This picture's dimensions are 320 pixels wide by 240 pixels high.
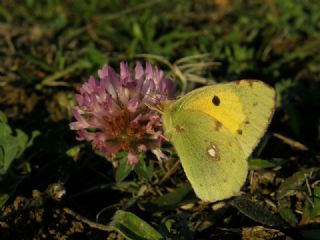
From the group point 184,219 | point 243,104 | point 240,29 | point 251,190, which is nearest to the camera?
point 243,104

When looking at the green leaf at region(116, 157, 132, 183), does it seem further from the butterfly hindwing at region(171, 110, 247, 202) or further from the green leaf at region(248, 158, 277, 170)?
the green leaf at region(248, 158, 277, 170)

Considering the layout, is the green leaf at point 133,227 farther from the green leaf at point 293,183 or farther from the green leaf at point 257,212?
the green leaf at point 293,183

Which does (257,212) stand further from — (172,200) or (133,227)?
(133,227)

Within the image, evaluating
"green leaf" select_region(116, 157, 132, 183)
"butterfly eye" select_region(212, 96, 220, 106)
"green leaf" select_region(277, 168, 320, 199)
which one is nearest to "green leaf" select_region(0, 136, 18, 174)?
"green leaf" select_region(116, 157, 132, 183)

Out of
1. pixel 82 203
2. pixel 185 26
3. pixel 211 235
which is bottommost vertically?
pixel 211 235

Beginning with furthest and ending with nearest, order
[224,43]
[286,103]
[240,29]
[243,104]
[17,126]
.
Answer: [240,29] → [224,43] → [286,103] → [17,126] → [243,104]

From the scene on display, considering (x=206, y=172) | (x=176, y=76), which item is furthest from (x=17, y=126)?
(x=206, y=172)

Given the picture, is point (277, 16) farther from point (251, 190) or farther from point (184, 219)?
point (184, 219)
